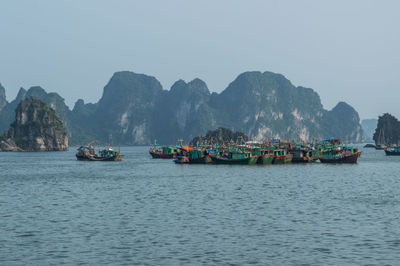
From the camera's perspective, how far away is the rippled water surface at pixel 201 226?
29.5 m

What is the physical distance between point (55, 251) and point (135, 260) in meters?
5.38

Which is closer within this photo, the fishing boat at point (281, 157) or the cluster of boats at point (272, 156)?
the cluster of boats at point (272, 156)

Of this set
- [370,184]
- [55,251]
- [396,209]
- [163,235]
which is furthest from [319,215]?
[370,184]

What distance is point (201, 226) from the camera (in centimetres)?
3869

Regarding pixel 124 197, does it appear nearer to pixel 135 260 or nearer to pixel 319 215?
pixel 319 215

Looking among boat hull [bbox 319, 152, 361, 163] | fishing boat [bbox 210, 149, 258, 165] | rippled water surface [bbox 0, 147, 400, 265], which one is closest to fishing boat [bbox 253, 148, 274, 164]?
fishing boat [bbox 210, 149, 258, 165]

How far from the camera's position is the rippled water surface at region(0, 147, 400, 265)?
29.5m

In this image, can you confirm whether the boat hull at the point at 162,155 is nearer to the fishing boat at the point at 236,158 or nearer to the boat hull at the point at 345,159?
the fishing boat at the point at 236,158

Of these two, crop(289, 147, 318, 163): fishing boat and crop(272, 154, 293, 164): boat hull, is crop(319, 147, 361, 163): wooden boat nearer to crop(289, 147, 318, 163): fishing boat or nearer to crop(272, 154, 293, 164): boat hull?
crop(289, 147, 318, 163): fishing boat

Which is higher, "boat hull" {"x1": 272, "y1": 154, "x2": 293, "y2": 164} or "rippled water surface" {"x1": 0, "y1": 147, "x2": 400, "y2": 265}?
"boat hull" {"x1": 272, "y1": 154, "x2": 293, "y2": 164}

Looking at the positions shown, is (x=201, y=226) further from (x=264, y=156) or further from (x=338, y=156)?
(x=338, y=156)

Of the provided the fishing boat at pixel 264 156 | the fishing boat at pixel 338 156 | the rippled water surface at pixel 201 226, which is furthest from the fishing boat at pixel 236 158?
the rippled water surface at pixel 201 226

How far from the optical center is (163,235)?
35.3 metres

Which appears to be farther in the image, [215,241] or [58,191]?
[58,191]
